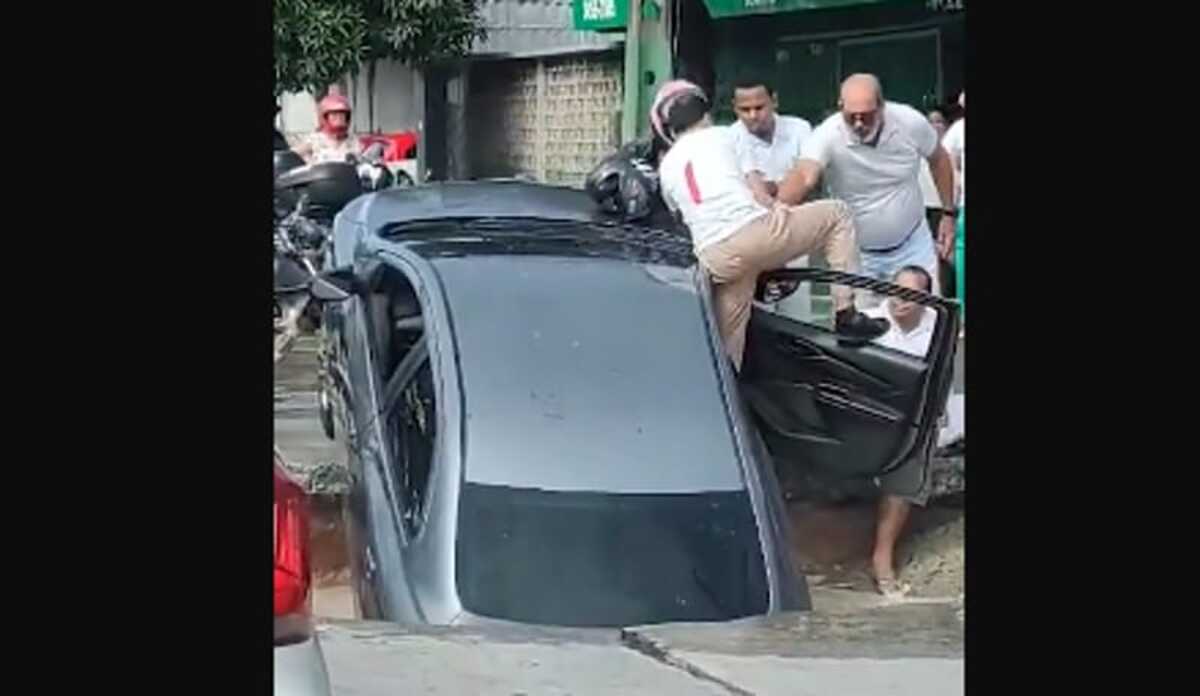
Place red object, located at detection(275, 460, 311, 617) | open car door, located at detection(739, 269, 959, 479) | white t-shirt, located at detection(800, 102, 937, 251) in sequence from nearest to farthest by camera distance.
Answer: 1. red object, located at detection(275, 460, 311, 617)
2. white t-shirt, located at detection(800, 102, 937, 251)
3. open car door, located at detection(739, 269, 959, 479)

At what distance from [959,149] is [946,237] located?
259mm

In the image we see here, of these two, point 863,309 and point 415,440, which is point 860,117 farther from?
point 415,440

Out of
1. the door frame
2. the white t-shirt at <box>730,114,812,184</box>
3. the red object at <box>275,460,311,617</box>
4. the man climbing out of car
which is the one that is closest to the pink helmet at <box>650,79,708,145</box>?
the man climbing out of car

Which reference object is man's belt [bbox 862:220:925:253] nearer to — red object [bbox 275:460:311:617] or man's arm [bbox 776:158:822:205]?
man's arm [bbox 776:158:822:205]

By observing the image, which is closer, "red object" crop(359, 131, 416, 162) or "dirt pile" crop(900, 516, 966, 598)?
"red object" crop(359, 131, 416, 162)

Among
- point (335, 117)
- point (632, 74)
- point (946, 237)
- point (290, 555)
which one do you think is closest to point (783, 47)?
point (632, 74)

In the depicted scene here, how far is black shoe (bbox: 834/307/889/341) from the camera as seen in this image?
5.05 meters

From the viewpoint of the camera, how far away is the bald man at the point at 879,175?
4.87 meters

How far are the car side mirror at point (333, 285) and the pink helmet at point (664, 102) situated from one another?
29.1 inches

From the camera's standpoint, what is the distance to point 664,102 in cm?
490

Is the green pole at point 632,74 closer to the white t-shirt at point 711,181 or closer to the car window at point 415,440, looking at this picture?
the white t-shirt at point 711,181

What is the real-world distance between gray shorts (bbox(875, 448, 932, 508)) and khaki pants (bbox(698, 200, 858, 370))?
1.60 ft

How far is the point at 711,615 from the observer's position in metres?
4.90

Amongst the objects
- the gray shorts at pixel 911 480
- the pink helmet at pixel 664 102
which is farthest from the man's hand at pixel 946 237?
the pink helmet at pixel 664 102
